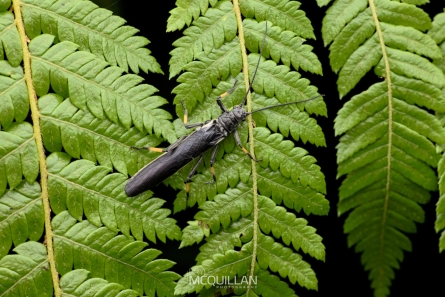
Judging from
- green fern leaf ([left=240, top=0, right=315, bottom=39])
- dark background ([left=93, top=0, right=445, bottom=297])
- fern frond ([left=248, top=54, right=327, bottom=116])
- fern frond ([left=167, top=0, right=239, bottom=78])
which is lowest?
dark background ([left=93, top=0, right=445, bottom=297])

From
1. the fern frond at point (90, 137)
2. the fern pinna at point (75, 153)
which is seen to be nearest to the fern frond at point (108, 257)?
the fern pinna at point (75, 153)

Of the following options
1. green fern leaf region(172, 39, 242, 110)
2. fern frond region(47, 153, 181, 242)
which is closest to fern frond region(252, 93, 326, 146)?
green fern leaf region(172, 39, 242, 110)

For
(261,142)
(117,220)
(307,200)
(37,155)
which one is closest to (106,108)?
(37,155)

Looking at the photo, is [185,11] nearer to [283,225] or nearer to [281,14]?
[281,14]

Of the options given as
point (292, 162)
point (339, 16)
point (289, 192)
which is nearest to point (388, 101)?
point (339, 16)

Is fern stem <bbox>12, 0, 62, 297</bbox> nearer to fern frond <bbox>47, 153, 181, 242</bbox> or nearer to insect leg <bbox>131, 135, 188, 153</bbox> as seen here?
fern frond <bbox>47, 153, 181, 242</bbox>
